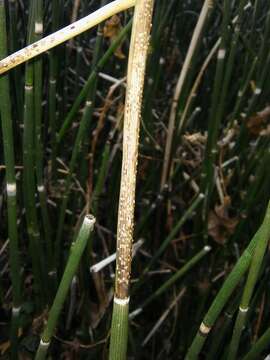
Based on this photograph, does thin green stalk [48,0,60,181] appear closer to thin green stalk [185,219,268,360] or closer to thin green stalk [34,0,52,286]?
thin green stalk [34,0,52,286]

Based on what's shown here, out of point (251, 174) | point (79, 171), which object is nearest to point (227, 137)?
point (251, 174)

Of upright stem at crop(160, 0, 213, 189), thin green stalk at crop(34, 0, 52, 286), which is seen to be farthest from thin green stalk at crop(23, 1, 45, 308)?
upright stem at crop(160, 0, 213, 189)

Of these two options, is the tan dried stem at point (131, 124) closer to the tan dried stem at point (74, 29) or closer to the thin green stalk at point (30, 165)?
the tan dried stem at point (74, 29)

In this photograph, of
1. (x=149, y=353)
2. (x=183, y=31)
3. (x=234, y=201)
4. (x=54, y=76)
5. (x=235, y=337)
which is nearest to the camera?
(x=235, y=337)

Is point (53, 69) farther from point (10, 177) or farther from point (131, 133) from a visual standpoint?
point (131, 133)

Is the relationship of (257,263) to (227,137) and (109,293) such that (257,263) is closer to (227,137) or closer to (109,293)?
(109,293)

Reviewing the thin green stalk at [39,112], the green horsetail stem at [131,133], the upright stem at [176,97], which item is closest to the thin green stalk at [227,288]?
the green horsetail stem at [131,133]

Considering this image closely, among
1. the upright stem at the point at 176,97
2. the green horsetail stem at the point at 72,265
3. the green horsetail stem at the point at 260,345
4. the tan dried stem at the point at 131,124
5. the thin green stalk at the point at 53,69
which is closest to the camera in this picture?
the tan dried stem at the point at 131,124

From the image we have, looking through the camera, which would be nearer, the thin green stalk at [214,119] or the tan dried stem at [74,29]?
the tan dried stem at [74,29]
